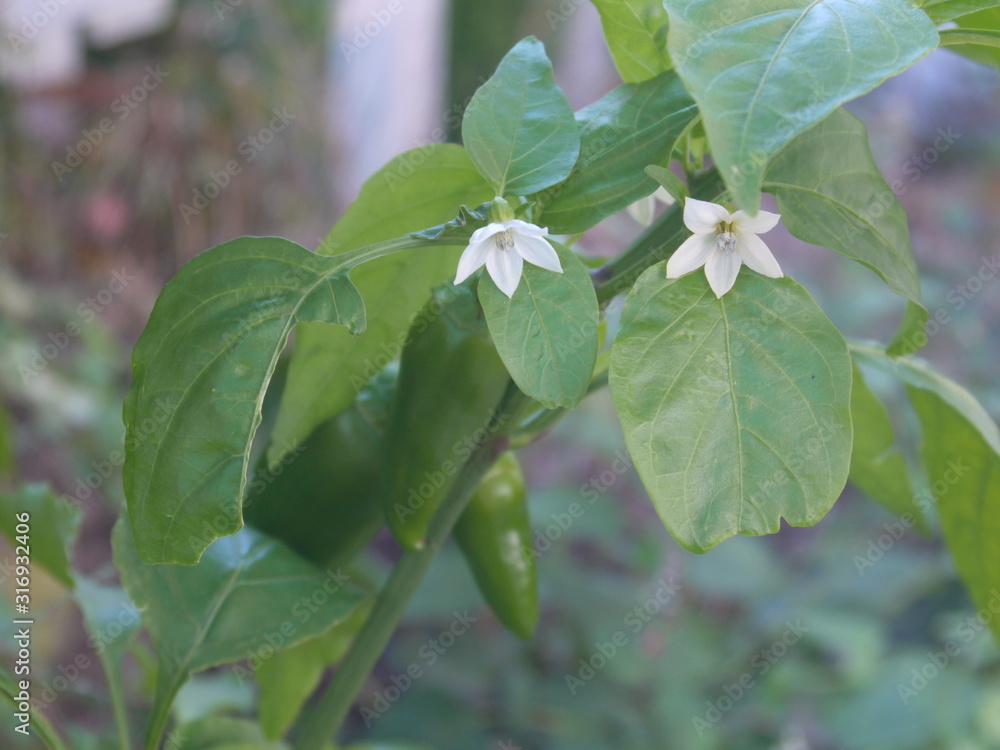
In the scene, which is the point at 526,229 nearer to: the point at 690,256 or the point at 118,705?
the point at 690,256

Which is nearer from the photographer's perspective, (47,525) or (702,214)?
(702,214)

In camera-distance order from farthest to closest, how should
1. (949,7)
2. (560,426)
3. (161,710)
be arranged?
(560,426)
(161,710)
(949,7)

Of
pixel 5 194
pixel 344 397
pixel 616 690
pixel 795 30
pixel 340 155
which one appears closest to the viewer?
pixel 795 30

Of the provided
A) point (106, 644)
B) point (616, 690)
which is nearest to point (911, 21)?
point (106, 644)

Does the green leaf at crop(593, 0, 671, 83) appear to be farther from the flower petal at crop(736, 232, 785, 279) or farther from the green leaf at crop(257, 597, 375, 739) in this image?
the green leaf at crop(257, 597, 375, 739)

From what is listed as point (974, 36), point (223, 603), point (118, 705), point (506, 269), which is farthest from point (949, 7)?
point (118, 705)

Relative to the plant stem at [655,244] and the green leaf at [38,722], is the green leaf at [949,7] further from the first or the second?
the green leaf at [38,722]

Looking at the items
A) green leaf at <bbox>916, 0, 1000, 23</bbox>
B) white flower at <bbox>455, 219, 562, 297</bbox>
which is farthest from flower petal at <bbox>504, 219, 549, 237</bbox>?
green leaf at <bbox>916, 0, 1000, 23</bbox>

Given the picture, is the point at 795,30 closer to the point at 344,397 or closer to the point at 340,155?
the point at 344,397
